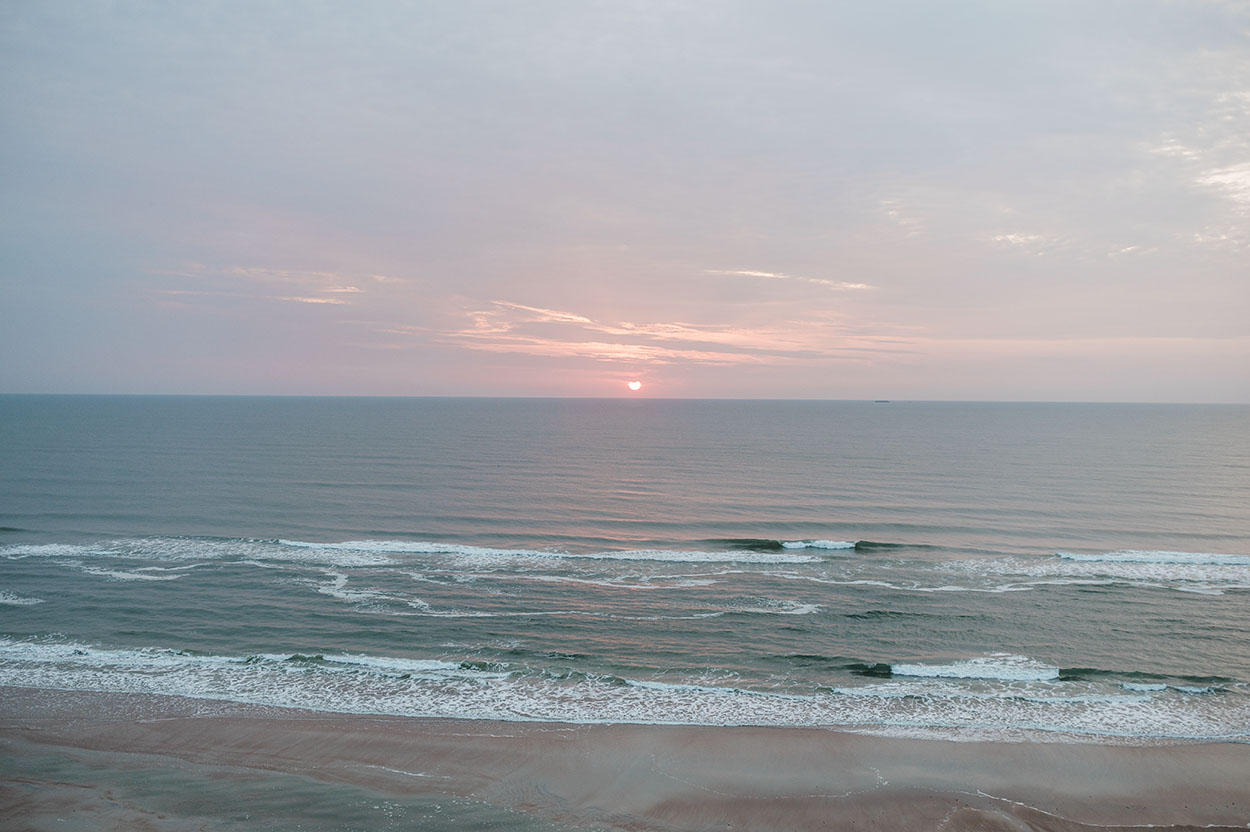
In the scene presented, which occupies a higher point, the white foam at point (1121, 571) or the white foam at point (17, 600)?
the white foam at point (1121, 571)

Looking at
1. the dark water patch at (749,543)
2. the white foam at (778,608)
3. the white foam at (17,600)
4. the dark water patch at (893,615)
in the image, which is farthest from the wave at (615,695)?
the dark water patch at (749,543)

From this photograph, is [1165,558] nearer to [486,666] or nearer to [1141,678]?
[1141,678]

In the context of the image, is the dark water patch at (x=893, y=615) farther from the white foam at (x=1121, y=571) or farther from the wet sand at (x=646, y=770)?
the wet sand at (x=646, y=770)

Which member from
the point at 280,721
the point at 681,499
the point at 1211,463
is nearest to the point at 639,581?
the point at 280,721

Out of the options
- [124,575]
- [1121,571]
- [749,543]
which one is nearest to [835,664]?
[749,543]

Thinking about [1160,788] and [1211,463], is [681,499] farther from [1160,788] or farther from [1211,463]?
[1211,463]

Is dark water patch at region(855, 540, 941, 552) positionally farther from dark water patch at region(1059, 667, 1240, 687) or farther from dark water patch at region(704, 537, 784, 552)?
dark water patch at region(1059, 667, 1240, 687)
